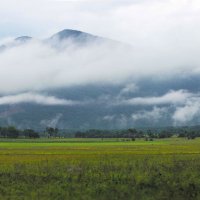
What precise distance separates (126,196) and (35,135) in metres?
151

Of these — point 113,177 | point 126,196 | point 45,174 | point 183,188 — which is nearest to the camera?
point 126,196

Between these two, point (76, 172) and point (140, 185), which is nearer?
point (140, 185)

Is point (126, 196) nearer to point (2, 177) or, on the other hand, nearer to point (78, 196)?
point (78, 196)

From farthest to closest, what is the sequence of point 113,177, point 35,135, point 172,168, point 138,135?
point 138,135, point 35,135, point 172,168, point 113,177

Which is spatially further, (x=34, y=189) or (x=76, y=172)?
(x=76, y=172)

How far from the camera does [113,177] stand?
32031 millimetres

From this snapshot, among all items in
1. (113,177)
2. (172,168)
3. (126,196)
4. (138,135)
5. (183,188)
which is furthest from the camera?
(138,135)

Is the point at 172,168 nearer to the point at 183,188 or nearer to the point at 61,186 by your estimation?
the point at 183,188

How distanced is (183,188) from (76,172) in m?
9.73

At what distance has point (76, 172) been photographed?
114 feet

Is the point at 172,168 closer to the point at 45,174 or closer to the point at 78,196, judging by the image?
the point at 45,174

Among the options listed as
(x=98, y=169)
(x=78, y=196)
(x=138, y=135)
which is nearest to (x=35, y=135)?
(x=138, y=135)

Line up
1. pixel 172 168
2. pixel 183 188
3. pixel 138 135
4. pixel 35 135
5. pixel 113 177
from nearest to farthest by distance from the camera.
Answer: pixel 183 188, pixel 113 177, pixel 172 168, pixel 35 135, pixel 138 135

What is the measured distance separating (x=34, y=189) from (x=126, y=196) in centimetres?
609
